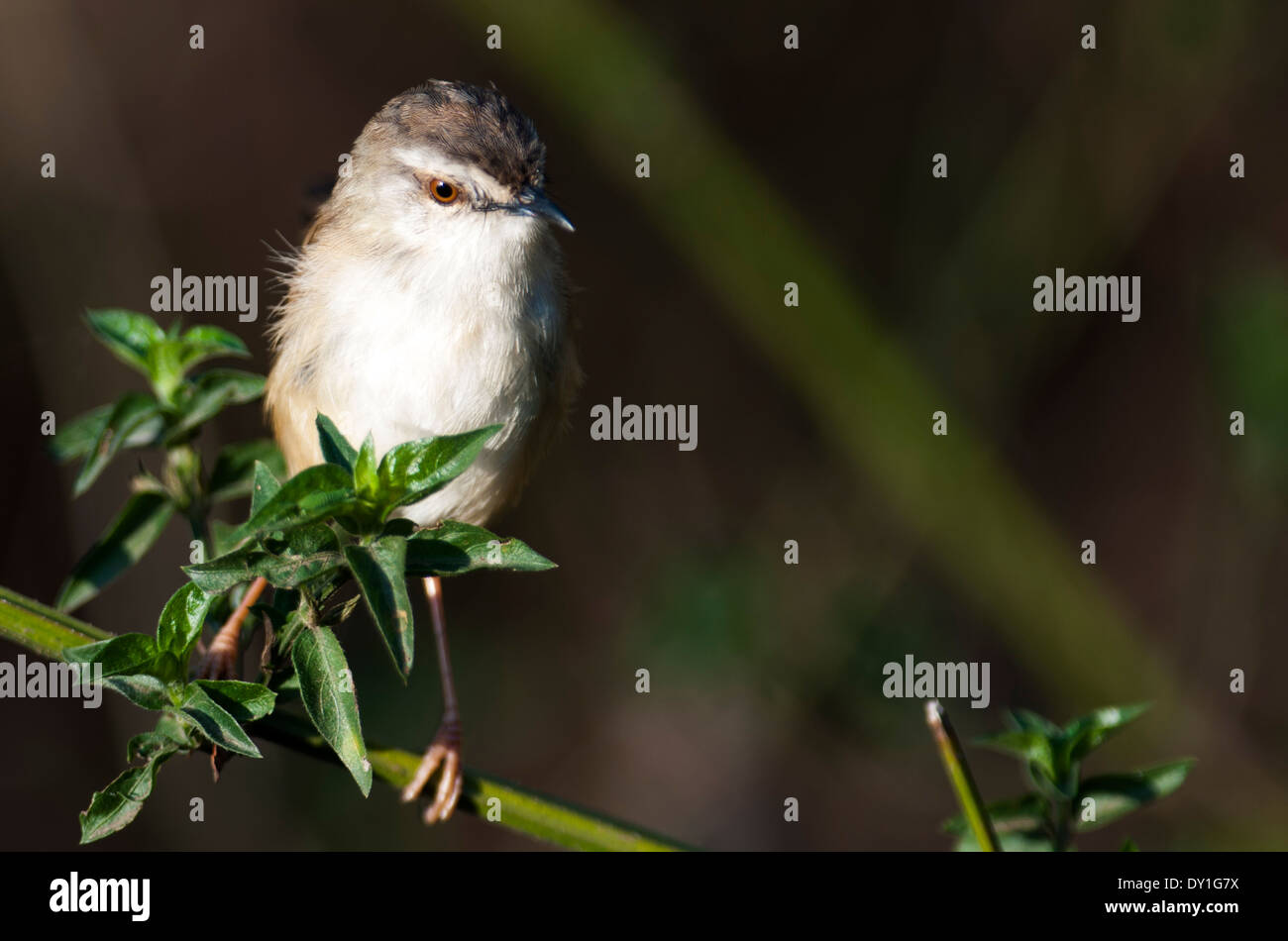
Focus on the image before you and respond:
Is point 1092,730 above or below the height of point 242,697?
below

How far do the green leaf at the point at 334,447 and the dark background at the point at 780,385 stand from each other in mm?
3555

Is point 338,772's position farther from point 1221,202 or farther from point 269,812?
point 1221,202

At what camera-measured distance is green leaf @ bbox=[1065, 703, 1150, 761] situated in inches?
114

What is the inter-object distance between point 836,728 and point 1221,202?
380cm

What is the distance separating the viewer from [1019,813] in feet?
9.69

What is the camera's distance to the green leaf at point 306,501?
237 centimetres

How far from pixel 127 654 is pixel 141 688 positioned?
8cm

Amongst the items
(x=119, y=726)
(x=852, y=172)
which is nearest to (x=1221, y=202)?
(x=852, y=172)

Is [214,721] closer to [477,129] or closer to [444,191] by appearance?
[444,191]
